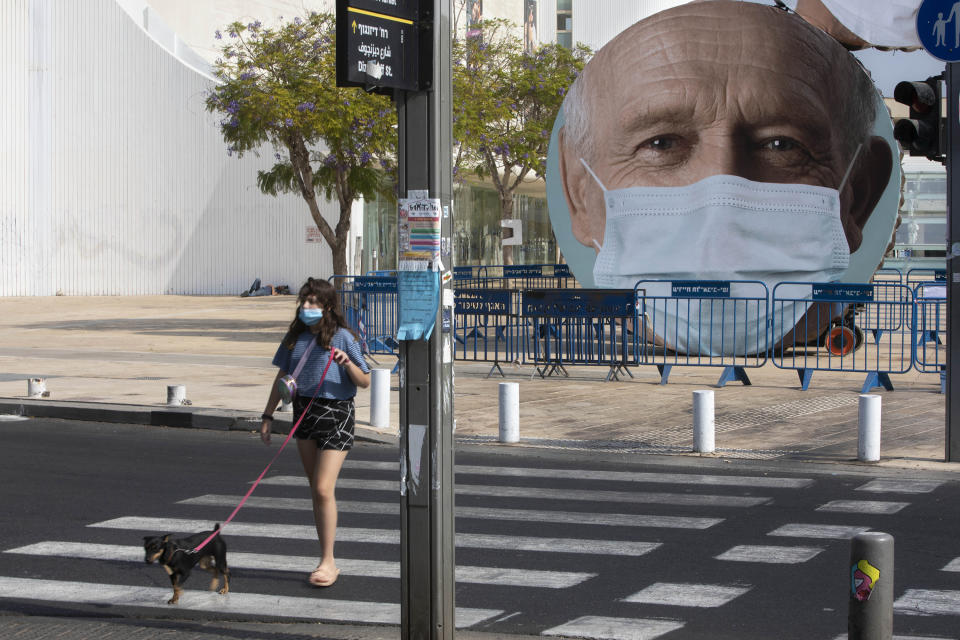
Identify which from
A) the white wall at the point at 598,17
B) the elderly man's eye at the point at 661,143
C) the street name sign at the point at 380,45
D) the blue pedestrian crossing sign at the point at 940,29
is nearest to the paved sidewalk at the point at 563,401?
the blue pedestrian crossing sign at the point at 940,29

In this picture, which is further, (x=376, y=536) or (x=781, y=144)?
(x=781, y=144)

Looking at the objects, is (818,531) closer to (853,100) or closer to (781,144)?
(781,144)

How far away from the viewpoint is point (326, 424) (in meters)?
6.71

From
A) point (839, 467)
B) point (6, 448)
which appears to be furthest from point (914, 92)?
point (6, 448)

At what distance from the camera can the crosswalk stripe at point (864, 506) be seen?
8.84 metres

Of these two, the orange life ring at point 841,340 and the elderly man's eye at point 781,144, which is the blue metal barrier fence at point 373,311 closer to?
the elderly man's eye at point 781,144

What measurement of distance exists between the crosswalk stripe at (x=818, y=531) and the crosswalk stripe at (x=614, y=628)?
225cm

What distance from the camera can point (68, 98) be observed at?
42281 mm

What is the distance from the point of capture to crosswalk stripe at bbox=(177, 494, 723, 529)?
8508 millimetres

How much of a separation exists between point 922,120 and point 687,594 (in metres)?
5.96

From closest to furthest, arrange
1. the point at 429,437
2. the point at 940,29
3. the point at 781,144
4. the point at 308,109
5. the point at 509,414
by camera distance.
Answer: the point at 429,437
the point at 940,29
the point at 509,414
the point at 781,144
the point at 308,109

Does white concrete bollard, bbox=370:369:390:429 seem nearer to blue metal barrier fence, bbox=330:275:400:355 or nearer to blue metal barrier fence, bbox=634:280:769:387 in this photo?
blue metal barrier fence, bbox=330:275:400:355

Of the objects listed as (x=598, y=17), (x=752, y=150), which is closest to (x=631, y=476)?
(x=752, y=150)

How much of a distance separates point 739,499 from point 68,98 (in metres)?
37.9
